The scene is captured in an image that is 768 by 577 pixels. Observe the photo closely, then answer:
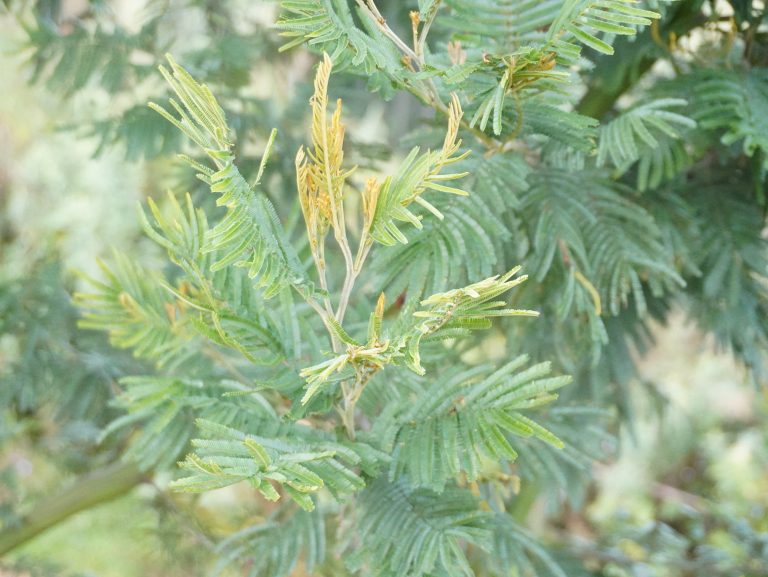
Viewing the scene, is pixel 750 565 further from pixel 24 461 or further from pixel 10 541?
pixel 24 461

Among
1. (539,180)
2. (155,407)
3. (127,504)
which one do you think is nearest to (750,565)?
(539,180)

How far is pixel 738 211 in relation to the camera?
0.54 m

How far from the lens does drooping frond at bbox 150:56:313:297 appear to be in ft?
0.85

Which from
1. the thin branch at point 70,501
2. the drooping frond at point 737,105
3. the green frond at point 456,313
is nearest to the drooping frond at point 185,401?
the green frond at point 456,313

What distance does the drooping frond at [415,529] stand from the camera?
33 centimetres

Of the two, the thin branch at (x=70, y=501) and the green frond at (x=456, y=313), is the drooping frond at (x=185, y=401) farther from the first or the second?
the thin branch at (x=70, y=501)

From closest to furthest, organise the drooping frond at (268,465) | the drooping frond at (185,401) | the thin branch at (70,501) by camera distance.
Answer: the drooping frond at (268,465), the drooping frond at (185,401), the thin branch at (70,501)

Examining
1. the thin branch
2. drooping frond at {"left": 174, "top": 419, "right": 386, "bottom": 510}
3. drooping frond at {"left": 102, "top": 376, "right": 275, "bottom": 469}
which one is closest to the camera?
drooping frond at {"left": 174, "top": 419, "right": 386, "bottom": 510}

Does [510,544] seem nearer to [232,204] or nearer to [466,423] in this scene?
[466,423]

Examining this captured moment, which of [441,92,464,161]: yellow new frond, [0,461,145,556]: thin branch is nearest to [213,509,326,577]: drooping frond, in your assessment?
[441,92,464,161]: yellow new frond

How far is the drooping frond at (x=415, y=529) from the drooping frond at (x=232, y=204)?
4.6 inches

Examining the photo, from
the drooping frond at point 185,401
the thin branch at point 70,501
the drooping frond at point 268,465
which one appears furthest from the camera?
the thin branch at point 70,501

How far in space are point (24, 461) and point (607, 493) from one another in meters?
1.36

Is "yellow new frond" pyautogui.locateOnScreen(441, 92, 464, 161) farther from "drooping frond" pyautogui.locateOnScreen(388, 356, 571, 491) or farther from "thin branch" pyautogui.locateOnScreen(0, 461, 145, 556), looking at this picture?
"thin branch" pyautogui.locateOnScreen(0, 461, 145, 556)
